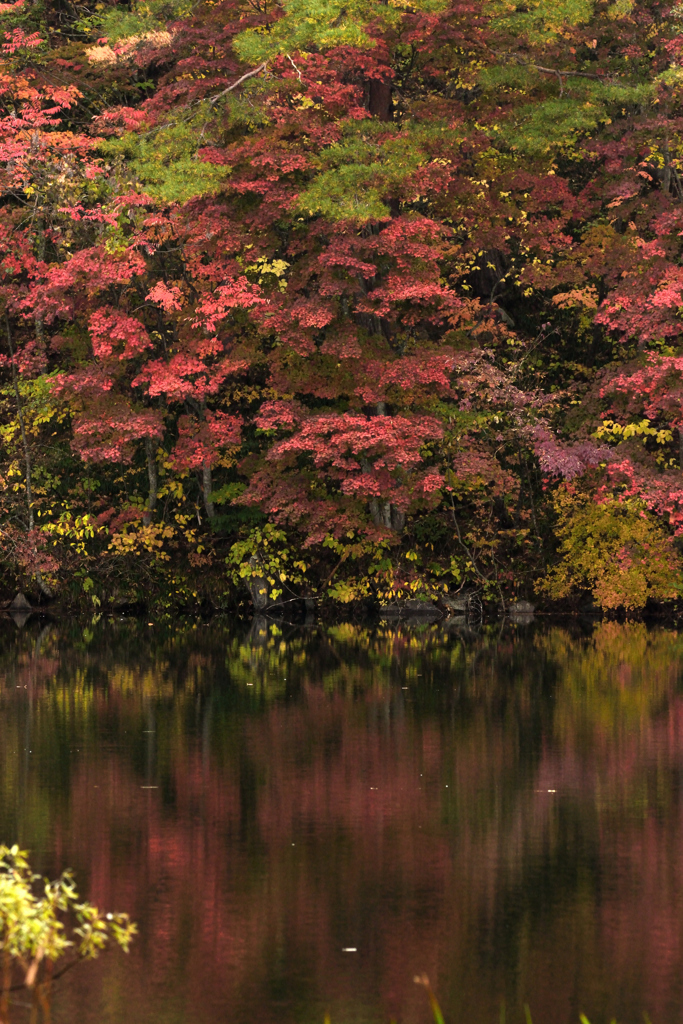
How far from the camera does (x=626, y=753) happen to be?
13.2m

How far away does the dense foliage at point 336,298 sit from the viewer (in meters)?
24.5

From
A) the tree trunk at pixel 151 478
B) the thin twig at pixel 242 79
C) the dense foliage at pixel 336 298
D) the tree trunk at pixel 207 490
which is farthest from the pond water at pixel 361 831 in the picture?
the thin twig at pixel 242 79

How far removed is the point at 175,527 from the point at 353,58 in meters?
8.44

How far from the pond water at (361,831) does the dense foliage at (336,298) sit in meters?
6.75

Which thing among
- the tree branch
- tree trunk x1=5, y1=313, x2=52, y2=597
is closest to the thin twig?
the tree branch

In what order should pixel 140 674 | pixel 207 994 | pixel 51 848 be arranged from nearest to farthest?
pixel 207 994
pixel 51 848
pixel 140 674

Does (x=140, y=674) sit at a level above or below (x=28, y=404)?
below

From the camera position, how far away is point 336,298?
83.2ft

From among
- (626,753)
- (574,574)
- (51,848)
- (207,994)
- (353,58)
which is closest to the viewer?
(207,994)

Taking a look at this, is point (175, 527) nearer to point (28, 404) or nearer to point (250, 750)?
point (28, 404)

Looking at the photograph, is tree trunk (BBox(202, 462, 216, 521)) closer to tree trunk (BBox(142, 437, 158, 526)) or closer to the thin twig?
tree trunk (BBox(142, 437, 158, 526))

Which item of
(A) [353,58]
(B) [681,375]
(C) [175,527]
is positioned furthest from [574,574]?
(A) [353,58]

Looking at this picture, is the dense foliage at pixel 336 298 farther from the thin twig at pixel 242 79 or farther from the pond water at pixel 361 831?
the pond water at pixel 361 831

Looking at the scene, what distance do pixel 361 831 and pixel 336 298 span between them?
16.0m
